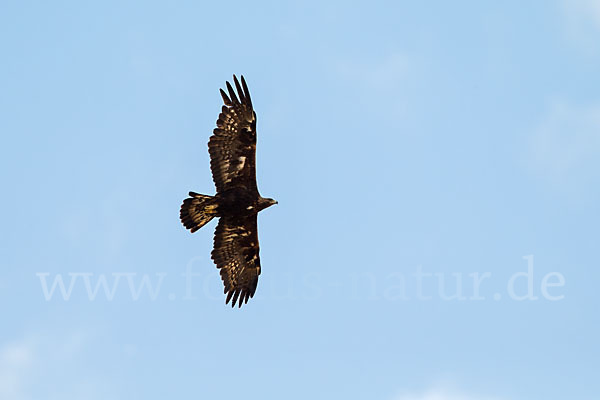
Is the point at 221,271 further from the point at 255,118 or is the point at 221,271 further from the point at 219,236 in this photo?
the point at 255,118

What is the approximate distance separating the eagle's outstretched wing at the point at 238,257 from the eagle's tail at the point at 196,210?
0.95 m

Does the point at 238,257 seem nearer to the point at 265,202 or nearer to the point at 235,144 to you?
the point at 265,202

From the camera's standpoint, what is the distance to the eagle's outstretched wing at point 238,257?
21.7 m

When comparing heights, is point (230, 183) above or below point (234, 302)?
above

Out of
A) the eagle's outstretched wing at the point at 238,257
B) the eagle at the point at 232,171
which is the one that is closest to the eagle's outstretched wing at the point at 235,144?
the eagle at the point at 232,171

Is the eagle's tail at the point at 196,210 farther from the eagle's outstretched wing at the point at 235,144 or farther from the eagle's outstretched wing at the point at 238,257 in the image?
the eagle's outstretched wing at the point at 238,257

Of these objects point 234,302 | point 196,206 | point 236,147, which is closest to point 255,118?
point 236,147

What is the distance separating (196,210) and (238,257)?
1.71m

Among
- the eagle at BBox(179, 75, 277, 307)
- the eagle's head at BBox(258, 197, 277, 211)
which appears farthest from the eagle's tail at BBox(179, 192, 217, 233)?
the eagle's head at BBox(258, 197, 277, 211)

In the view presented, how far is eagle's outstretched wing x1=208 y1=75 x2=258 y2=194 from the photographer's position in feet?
67.3

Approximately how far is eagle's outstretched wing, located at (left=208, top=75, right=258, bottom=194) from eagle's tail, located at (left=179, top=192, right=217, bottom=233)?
1.16 ft

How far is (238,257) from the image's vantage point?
2183 centimetres

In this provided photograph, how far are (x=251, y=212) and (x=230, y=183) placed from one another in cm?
70

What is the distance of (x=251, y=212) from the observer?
68.9 feet
